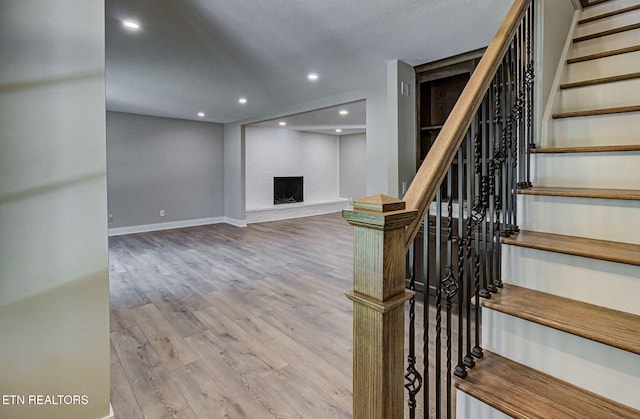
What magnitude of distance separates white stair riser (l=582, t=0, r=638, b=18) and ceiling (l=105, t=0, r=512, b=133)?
29.2 inches

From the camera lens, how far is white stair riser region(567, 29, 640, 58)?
219 centimetres

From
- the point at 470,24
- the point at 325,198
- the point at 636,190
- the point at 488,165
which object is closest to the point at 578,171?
the point at 636,190

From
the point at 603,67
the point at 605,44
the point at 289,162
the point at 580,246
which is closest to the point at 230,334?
the point at 580,246

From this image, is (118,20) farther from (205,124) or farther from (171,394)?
(205,124)

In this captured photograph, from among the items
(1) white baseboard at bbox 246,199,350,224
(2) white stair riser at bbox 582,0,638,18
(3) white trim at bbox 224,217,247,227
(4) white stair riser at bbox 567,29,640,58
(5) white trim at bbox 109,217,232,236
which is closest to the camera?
(4) white stair riser at bbox 567,29,640,58

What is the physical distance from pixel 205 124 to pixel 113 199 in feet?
8.54

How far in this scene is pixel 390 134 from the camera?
3.49 m

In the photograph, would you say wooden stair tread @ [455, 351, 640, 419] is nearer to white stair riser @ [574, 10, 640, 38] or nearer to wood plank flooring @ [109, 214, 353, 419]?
wood plank flooring @ [109, 214, 353, 419]

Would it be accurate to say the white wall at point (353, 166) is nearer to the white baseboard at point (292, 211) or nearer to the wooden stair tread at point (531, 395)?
the white baseboard at point (292, 211)

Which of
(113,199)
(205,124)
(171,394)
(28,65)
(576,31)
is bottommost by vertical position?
(171,394)

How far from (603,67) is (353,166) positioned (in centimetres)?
808

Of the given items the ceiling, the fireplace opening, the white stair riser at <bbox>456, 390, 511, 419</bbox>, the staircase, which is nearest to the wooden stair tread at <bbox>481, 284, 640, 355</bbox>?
the staircase

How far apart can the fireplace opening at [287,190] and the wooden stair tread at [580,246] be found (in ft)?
25.0

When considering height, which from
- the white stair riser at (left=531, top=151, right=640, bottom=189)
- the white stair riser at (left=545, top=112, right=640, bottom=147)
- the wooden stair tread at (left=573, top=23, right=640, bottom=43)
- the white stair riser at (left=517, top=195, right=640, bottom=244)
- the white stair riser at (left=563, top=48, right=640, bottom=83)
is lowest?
the white stair riser at (left=517, top=195, right=640, bottom=244)
